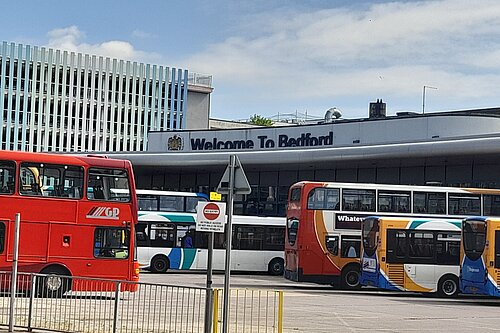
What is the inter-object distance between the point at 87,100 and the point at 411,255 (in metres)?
83.3

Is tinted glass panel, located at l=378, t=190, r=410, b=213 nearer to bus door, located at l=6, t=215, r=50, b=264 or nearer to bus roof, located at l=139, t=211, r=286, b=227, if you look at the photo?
bus roof, located at l=139, t=211, r=286, b=227

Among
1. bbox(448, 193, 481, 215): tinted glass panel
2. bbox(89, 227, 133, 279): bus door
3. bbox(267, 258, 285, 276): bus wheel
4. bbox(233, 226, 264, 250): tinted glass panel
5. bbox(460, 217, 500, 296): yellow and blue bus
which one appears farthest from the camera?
bbox(267, 258, 285, 276): bus wheel

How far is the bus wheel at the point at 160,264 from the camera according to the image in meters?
41.5

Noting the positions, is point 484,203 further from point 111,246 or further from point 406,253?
point 111,246

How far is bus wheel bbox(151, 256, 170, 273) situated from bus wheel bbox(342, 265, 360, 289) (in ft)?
32.4

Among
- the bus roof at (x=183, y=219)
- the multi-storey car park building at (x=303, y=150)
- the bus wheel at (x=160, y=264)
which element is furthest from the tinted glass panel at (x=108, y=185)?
the multi-storey car park building at (x=303, y=150)

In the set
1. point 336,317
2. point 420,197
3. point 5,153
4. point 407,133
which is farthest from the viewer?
point 407,133

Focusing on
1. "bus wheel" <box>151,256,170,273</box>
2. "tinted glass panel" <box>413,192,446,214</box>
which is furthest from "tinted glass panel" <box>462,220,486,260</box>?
"bus wheel" <box>151,256,170,273</box>

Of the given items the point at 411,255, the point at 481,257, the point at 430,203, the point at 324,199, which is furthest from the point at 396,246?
the point at 481,257

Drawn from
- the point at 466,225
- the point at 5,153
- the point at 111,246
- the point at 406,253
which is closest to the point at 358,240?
the point at 406,253

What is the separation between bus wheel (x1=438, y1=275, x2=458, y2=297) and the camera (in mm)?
32906

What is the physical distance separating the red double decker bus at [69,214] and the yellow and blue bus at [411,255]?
32.9 feet

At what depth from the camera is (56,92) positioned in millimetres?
107750

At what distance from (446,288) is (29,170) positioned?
49.9 feet
